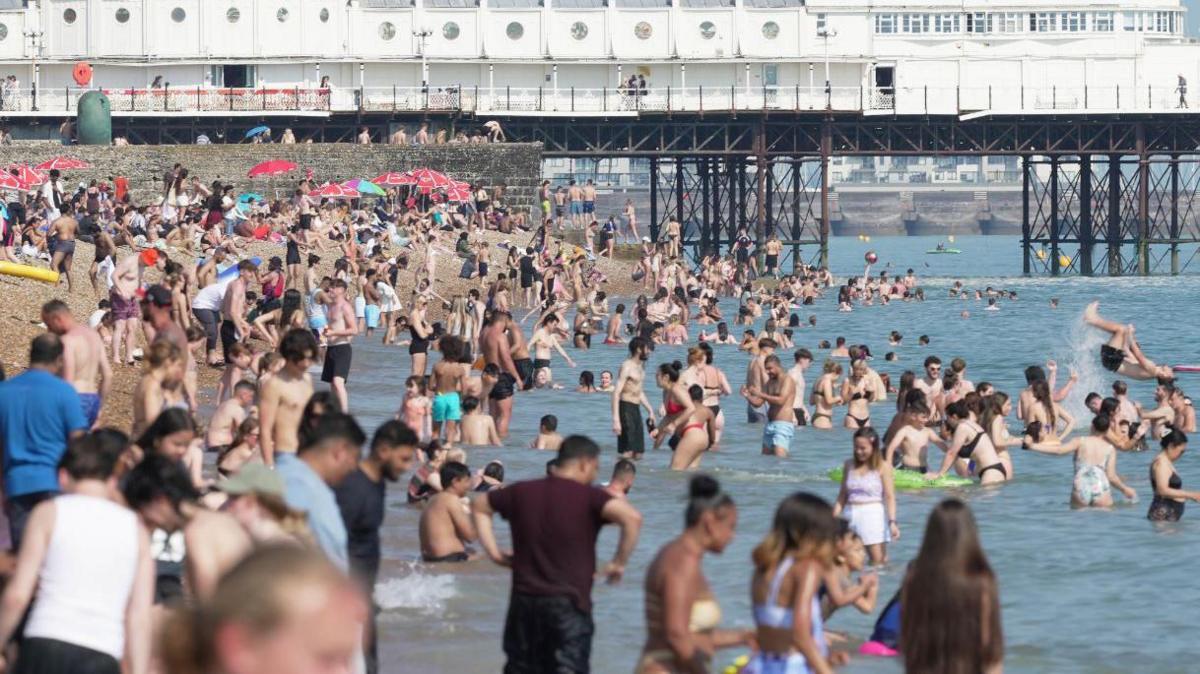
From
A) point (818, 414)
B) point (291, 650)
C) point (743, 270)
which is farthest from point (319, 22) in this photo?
point (291, 650)

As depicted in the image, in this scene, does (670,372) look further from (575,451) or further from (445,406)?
(575,451)

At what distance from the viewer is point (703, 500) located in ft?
23.9

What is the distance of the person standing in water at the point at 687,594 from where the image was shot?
715 centimetres

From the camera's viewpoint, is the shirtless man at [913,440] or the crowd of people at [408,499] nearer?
the crowd of people at [408,499]

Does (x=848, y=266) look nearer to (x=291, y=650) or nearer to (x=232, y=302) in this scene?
(x=232, y=302)

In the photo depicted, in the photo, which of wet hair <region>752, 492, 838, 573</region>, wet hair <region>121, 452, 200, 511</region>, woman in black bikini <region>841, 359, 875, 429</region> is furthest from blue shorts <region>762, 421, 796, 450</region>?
wet hair <region>121, 452, 200, 511</region>

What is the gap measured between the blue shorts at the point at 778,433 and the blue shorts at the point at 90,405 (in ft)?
35.3

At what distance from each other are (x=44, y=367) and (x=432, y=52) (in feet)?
186

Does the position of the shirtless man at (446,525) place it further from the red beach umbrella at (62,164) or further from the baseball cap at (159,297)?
the red beach umbrella at (62,164)

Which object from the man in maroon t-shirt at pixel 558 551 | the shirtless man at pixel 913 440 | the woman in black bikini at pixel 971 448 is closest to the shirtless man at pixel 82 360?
the man in maroon t-shirt at pixel 558 551

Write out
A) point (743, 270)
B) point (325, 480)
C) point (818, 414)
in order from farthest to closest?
point (743, 270) → point (818, 414) → point (325, 480)

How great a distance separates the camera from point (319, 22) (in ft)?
211

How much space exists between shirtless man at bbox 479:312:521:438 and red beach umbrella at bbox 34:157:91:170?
26.7m

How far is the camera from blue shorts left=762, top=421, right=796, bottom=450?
838 inches
